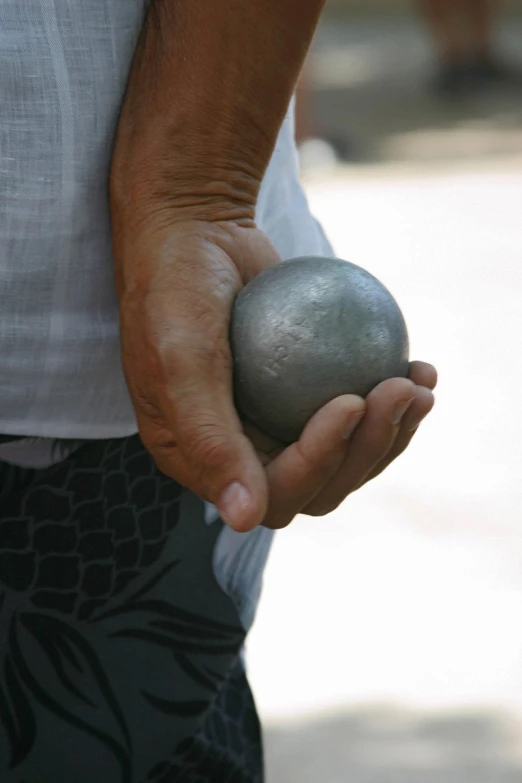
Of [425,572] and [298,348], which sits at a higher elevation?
[298,348]

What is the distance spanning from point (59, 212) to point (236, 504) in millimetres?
388

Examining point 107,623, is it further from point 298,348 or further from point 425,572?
point 425,572

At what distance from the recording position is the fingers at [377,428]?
1391 millimetres

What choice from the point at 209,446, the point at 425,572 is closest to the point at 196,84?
Answer: the point at 209,446

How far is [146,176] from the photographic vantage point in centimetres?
151

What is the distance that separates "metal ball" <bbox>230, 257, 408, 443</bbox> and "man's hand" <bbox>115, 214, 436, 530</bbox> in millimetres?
28

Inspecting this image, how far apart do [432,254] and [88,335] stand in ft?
16.6

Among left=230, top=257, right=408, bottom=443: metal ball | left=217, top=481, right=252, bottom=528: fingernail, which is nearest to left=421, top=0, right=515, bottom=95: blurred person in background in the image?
left=230, top=257, right=408, bottom=443: metal ball

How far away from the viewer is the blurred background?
294cm

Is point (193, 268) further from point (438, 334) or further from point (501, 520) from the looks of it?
point (438, 334)

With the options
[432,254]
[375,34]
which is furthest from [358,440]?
[375,34]

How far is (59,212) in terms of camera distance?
1483 mm

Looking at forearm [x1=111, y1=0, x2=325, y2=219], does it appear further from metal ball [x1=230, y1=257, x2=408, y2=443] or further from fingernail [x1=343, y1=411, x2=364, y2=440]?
fingernail [x1=343, y1=411, x2=364, y2=440]

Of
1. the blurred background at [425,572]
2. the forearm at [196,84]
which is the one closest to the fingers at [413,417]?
the forearm at [196,84]
